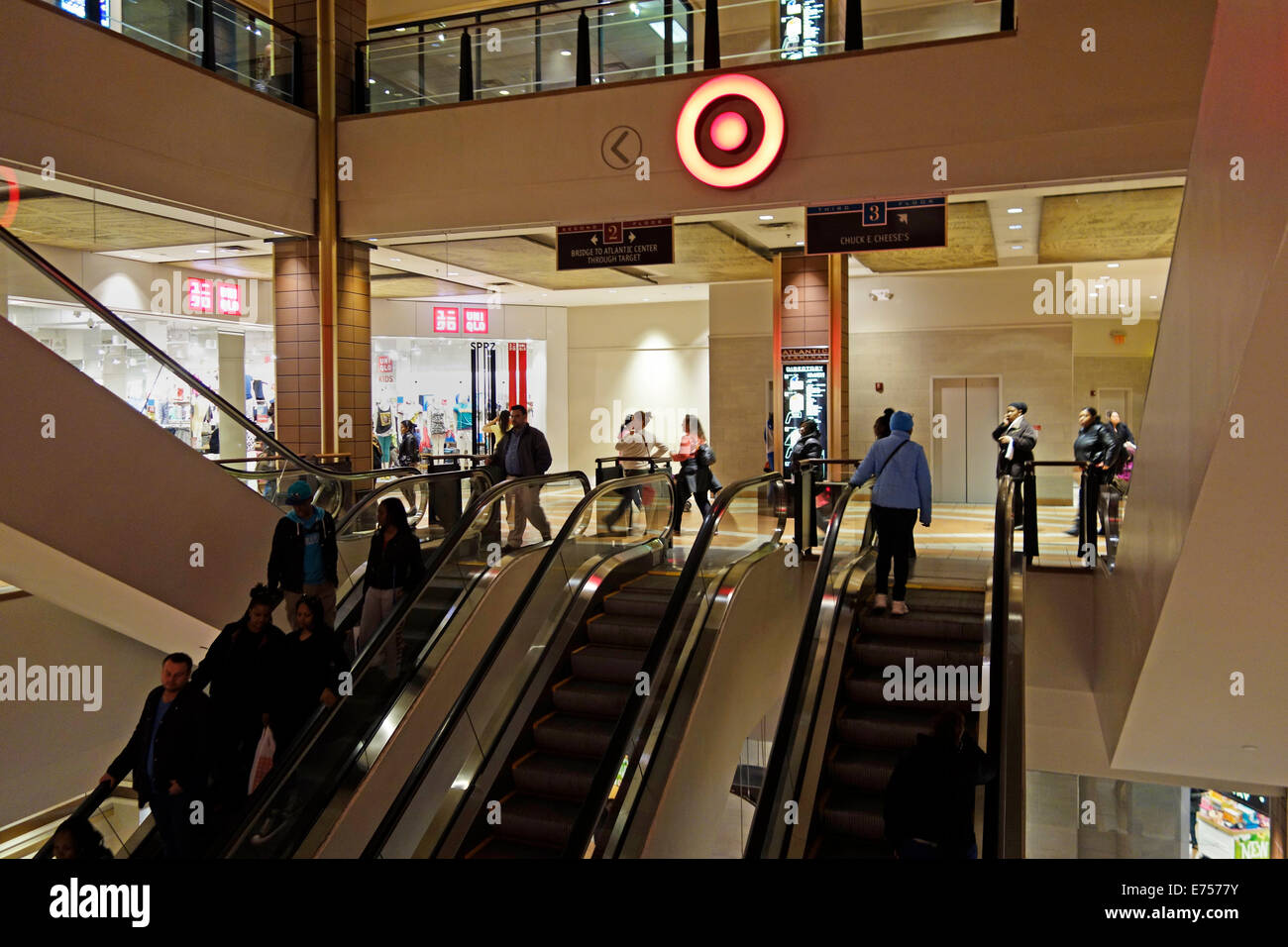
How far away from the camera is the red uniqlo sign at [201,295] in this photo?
424 inches

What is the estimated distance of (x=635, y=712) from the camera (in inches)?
236

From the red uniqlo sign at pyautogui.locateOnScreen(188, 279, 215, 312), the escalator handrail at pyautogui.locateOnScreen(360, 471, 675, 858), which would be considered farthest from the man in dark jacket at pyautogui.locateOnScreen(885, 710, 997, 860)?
the red uniqlo sign at pyautogui.locateOnScreen(188, 279, 215, 312)

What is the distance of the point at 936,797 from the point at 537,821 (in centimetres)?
288

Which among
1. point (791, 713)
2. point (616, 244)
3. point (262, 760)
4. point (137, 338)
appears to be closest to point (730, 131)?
point (616, 244)

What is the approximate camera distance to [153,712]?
4.96 metres

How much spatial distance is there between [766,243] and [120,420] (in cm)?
877

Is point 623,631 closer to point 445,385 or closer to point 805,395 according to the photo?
point 805,395

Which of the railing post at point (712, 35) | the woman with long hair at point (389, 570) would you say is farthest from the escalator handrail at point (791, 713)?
the railing post at point (712, 35)

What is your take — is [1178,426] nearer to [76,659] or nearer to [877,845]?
[877,845]

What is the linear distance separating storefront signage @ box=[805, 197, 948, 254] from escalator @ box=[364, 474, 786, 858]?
10.6ft

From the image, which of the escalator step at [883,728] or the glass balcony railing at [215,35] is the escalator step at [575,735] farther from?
the glass balcony railing at [215,35]

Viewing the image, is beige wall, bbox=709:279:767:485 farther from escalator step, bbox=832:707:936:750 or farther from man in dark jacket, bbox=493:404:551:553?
escalator step, bbox=832:707:936:750
